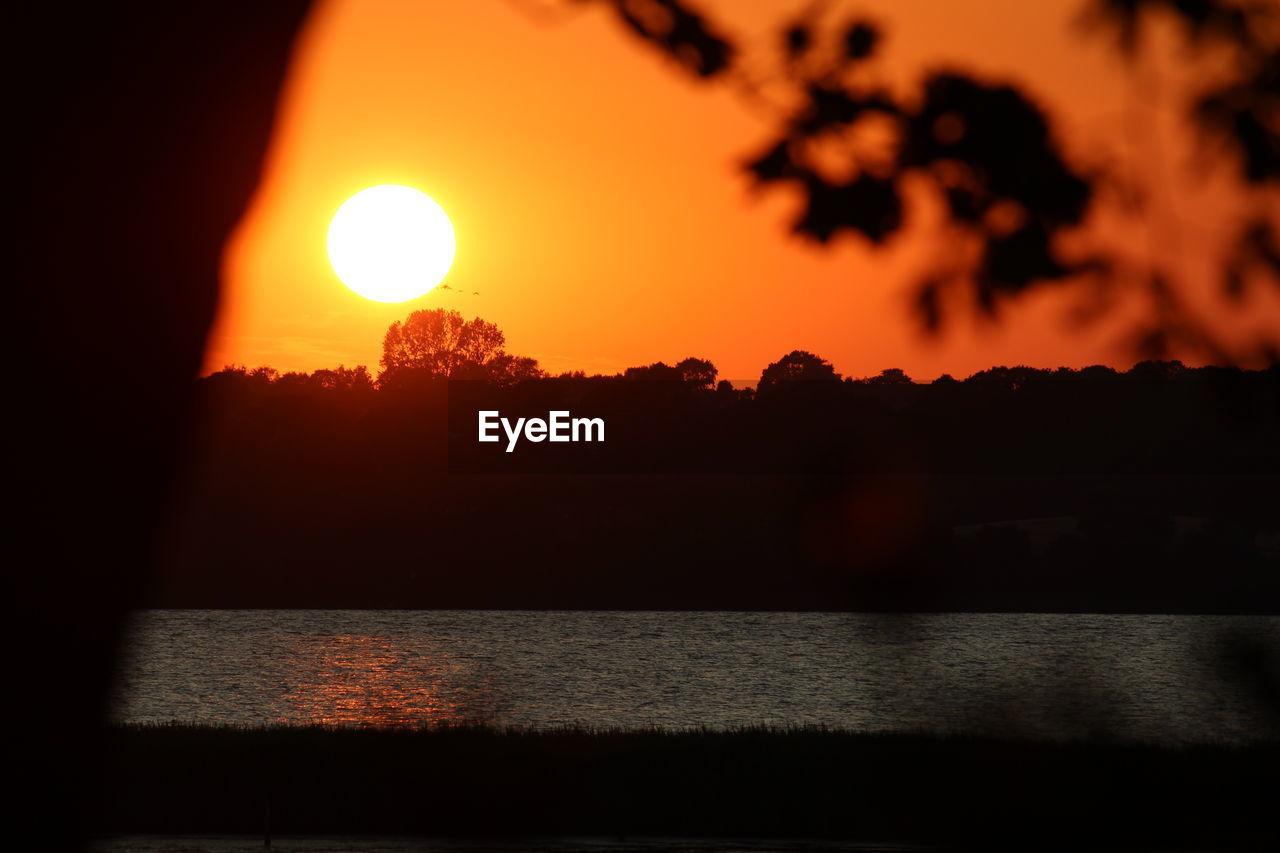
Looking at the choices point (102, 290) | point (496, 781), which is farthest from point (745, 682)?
point (102, 290)

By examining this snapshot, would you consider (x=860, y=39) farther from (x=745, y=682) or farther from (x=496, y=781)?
(x=745, y=682)

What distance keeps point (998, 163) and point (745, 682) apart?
151 meters

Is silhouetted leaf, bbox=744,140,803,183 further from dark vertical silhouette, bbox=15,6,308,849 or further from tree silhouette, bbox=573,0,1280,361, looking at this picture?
dark vertical silhouette, bbox=15,6,308,849

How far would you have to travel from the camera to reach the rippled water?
3.40 m

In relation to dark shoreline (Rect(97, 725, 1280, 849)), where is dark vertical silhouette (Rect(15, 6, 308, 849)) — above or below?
above

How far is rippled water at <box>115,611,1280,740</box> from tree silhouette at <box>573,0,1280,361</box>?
0.78 metres

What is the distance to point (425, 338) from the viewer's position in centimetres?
14388

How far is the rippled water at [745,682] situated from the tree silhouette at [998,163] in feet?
2.55

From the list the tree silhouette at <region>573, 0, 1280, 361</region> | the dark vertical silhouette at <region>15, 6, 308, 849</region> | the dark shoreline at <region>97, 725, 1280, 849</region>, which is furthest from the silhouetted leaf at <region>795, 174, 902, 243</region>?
the dark shoreline at <region>97, 725, 1280, 849</region>

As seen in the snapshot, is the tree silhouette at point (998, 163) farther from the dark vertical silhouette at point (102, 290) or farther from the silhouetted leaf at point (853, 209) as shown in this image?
the dark vertical silhouette at point (102, 290)

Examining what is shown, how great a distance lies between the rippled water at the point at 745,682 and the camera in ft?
11.1

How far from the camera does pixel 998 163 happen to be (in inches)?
137

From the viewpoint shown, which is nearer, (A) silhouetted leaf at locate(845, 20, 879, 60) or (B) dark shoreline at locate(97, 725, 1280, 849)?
(A) silhouetted leaf at locate(845, 20, 879, 60)

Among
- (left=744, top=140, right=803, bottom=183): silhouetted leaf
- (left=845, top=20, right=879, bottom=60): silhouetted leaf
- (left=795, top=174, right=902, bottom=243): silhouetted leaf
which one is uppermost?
(left=845, top=20, right=879, bottom=60): silhouetted leaf
